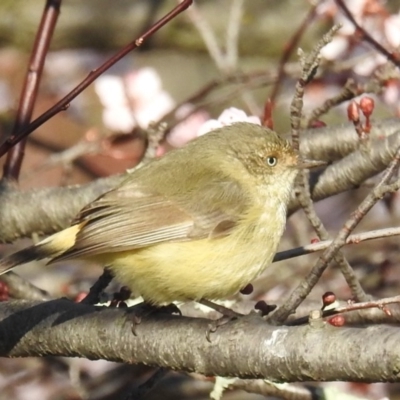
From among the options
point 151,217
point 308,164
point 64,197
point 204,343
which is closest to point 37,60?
point 64,197

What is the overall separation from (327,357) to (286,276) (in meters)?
3.08

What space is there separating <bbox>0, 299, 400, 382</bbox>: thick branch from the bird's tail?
0.46ft

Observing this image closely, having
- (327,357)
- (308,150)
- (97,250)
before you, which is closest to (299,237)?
(308,150)

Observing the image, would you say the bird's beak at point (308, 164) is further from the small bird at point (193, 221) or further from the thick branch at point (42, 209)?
the thick branch at point (42, 209)

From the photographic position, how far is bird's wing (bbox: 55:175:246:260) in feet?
11.6

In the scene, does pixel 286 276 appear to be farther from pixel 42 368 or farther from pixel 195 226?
pixel 195 226

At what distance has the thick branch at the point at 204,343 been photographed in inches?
99.3

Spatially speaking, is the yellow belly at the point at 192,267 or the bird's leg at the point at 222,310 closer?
the bird's leg at the point at 222,310

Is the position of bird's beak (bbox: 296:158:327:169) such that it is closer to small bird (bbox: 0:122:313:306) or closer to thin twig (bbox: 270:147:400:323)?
small bird (bbox: 0:122:313:306)

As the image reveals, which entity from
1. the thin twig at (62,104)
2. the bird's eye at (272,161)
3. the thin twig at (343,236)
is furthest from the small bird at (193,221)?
the thin twig at (343,236)

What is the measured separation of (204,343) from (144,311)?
420mm

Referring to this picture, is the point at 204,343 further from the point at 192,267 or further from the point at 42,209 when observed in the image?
the point at 42,209

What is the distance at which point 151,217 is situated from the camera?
3.66 m

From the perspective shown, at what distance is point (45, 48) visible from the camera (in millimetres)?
4277
